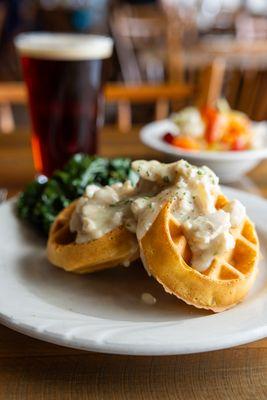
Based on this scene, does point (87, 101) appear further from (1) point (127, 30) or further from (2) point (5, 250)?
(1) point (127, 30)

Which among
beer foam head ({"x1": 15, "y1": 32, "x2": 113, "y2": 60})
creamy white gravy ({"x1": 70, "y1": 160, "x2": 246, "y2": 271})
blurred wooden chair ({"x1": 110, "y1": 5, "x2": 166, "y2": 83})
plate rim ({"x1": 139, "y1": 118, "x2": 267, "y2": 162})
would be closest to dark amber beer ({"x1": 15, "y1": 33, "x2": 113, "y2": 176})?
beer foam head ({"x1": 15, "y1": 32, "x2": 113, "y2": 60})

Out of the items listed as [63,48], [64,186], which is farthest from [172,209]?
[63,48]

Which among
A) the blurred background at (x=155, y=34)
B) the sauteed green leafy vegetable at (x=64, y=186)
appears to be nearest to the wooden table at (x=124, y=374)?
the sauteed green leafy vegetable at (x=64, y=186)

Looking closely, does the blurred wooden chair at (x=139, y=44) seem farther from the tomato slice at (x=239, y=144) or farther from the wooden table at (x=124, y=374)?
the wooden table at (x=124, y=374)

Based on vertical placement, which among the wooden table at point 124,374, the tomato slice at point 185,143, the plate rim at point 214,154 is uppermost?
the wooden table at point 124,374

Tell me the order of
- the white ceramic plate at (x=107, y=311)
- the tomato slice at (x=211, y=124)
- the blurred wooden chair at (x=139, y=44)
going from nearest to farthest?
the white ceramic plate at (x=107, y=311)
the tomato slice at (x=211, y=124)
the blurred wooden chair at (x=139, y=44)

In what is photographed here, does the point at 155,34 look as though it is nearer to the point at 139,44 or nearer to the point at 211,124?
the point at 139,44

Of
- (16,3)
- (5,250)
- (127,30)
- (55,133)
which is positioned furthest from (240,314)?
(16,3)

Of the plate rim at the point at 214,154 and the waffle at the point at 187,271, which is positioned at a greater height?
the waffle at the point at 187,271
